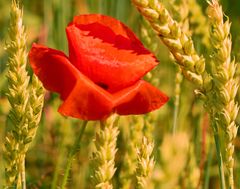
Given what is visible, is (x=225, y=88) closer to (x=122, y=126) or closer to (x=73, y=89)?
(x=73, y=89)

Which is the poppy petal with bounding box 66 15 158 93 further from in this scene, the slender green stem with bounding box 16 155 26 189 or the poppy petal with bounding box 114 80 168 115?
the slender green stem with bounding box 16 155 26 189

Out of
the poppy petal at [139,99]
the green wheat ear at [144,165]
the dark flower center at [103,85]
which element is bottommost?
the green wheat ear at [144,165]

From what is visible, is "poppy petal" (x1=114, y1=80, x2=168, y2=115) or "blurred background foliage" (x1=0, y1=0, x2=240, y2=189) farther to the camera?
"blurred background foliage" (x1=0, y1=0, x2=240, y2=189)

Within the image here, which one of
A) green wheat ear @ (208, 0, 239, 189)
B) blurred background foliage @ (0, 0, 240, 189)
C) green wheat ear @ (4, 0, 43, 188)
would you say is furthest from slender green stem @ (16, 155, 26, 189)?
green wheat ear @ (208, 0, 239, 189)

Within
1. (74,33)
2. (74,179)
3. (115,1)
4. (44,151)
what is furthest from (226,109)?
(115,1)

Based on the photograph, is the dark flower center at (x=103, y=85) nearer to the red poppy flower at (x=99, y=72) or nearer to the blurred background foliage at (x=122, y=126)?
the red poppy flower at (x=99, y=72)

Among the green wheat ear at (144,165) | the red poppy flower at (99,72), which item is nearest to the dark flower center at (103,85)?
the red poppy flower at (99,72)

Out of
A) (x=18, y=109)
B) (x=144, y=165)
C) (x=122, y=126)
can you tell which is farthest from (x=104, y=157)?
(x=122, y=126)
